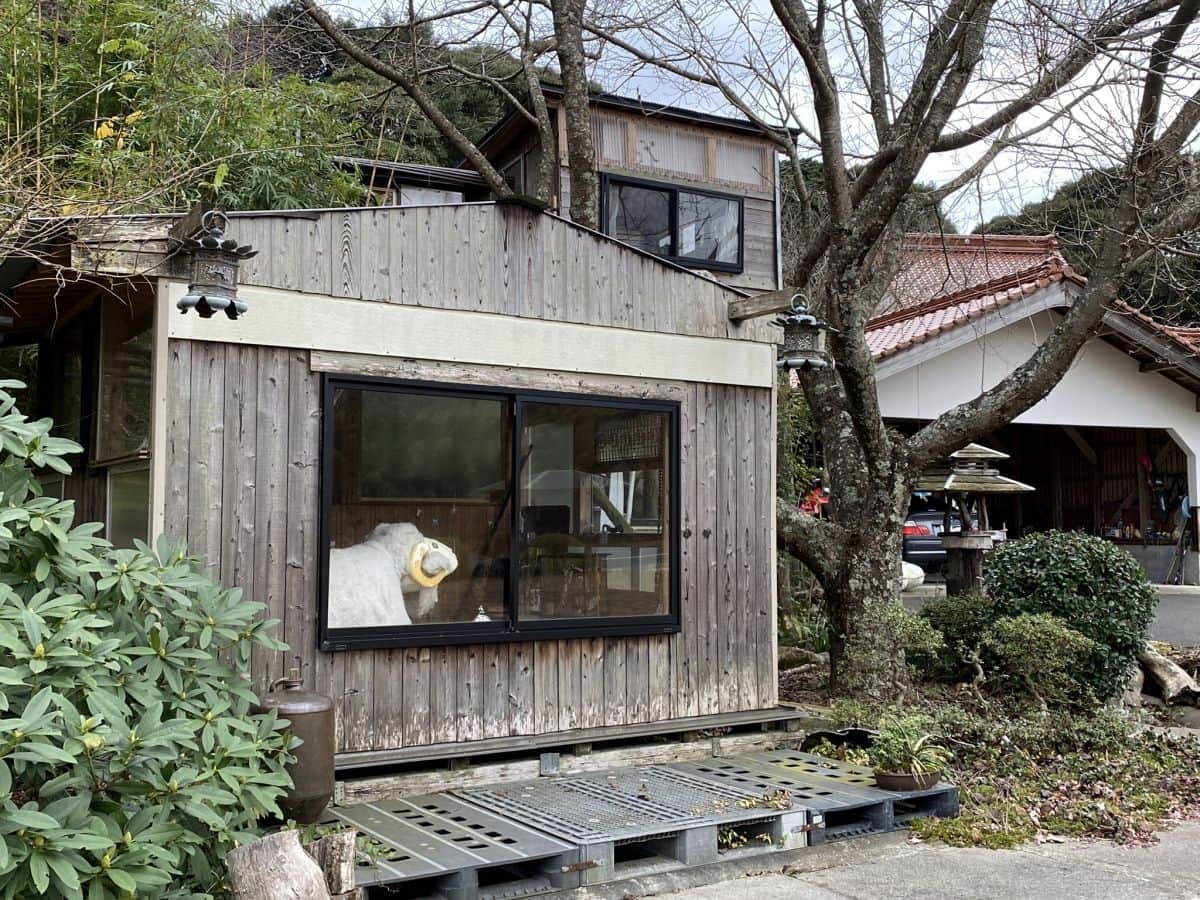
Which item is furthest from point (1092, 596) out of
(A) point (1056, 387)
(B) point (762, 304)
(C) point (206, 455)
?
(A) point (1056, 387)

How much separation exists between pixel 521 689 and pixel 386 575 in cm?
96

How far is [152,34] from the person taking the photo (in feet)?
29.3

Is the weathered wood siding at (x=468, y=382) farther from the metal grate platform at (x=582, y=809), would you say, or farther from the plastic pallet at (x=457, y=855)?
the plastic pallet at (x=457, y=855)

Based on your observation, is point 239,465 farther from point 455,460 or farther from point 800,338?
point 800,338

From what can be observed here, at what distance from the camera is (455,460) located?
5.80m

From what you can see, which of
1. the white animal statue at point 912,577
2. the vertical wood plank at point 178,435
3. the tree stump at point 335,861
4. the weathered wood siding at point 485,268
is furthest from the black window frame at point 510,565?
the white animal statue at point 912,577

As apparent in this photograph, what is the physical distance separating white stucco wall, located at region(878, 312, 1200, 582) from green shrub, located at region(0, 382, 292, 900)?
985cm

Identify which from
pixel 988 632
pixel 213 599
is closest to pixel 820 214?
pixel 988 632

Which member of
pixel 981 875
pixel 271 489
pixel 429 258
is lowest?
pixel 981 875

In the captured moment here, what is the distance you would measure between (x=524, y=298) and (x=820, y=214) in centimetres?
942

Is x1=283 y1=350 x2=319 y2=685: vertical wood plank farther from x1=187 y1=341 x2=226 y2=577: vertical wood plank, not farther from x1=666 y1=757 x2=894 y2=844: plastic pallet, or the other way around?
x1=666 y1=757 x2=894 y2=844: plastic pallet

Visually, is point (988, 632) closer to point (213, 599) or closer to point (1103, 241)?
point (1103, 241)

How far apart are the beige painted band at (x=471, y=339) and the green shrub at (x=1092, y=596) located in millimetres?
3106

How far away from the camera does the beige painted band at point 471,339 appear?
5305mm
